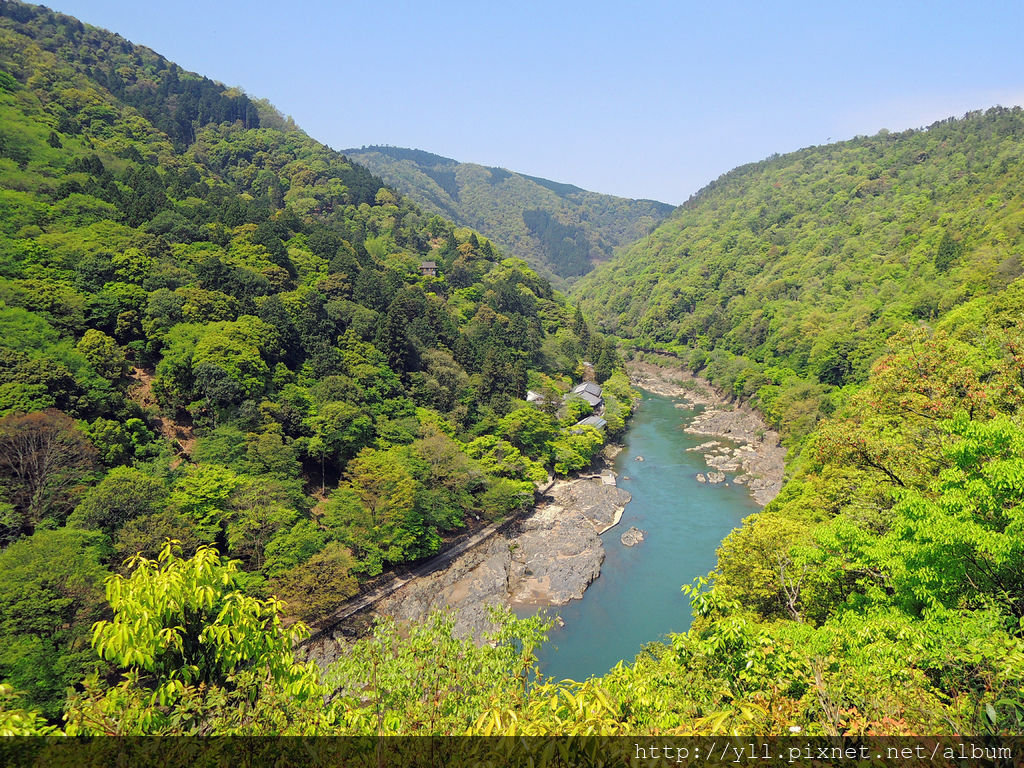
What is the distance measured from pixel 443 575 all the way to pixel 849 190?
100 m

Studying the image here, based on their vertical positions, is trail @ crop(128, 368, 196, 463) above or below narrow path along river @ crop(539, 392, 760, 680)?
above

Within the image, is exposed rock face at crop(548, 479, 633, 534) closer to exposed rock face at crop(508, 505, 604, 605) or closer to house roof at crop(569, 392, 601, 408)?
exposed rock face at crop(508, 505, 604, 605)

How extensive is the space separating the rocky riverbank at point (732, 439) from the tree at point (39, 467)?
3614cm

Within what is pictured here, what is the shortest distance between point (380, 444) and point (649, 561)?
16.2m

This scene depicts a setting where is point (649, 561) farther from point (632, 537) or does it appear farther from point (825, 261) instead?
point (825, 261)

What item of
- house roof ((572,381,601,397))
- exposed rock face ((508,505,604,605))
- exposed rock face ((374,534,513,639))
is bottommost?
exposed rock face ((374,534,513,639))

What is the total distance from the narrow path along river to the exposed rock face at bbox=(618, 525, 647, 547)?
0.28 metres

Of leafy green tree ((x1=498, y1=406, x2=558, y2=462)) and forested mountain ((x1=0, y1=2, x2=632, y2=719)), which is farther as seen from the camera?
leafy green tree ((x1=498, y1=406, x2=558, y2=462))

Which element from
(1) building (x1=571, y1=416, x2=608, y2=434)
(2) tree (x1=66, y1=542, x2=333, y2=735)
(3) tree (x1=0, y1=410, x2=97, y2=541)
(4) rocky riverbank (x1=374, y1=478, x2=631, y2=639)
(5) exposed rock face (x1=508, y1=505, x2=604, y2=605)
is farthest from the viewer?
(1) building (x1=571, y1=416, x2=608, y2=434)

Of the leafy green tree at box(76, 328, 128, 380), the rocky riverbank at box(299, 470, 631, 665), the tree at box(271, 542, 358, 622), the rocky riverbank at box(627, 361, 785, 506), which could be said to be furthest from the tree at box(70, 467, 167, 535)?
the rocky riverbank at box(627, 361, 785, 506)

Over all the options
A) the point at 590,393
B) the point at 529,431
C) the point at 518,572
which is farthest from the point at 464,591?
the point at 590,393

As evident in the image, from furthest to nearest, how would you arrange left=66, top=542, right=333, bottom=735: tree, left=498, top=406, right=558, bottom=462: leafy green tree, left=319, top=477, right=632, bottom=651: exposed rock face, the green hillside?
the green hillside < left=498, top=406, right=558, bottom=462: leafy green tree < left=319, top=477, right=632, bottom=651: exposed rock face < left=66, top=542, right=333, bottom=735: tree

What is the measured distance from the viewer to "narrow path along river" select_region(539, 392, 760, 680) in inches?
849

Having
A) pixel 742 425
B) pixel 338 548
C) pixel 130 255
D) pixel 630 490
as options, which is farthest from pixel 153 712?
pixel 742 425
